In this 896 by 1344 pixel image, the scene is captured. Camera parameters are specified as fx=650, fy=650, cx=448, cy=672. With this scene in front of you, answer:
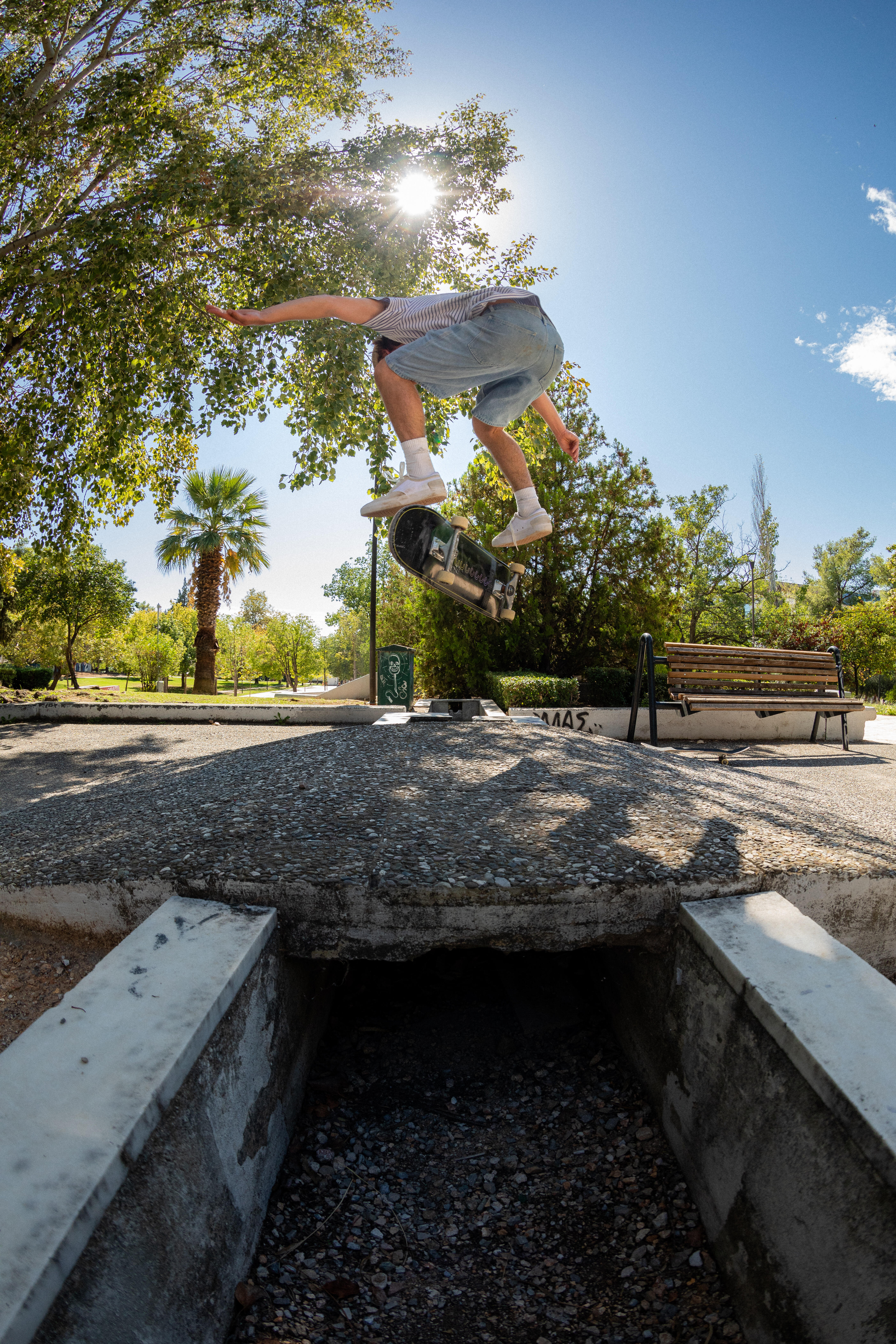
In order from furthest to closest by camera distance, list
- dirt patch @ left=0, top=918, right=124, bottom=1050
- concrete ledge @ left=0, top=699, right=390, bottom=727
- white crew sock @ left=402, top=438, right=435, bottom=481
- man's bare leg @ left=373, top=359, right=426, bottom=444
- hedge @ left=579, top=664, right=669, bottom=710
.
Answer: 1. hedge @ left=579, top=664, right=669, bottom=710
2. concrete ledge @ left=0, top=699, right=390, bottom=727
3. white crew sock @ left=402, top=438, right=435, bottom=481
4. man's bare leg @ left=373, top=359, right=426, bottom=444
5. dirt patch @ left=0, top=918, right=124, bottom=1050

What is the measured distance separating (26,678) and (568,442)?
16.5m

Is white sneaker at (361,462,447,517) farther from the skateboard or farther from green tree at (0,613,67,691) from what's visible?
green tree at (0,613,67,691)

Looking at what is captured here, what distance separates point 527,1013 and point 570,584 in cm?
1016

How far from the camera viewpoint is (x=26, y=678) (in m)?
16.2

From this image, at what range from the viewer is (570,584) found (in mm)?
12055

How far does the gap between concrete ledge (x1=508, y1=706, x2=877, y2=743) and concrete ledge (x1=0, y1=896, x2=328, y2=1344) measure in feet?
24.1

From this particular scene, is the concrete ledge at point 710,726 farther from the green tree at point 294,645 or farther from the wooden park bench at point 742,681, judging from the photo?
the green tree at point 294,645

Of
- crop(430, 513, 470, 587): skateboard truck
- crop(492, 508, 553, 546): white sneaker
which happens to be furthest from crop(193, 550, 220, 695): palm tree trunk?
crop(492, 508, 553, 546): white sneaker

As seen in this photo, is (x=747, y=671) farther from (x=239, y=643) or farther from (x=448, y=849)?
(x=239, y=643)

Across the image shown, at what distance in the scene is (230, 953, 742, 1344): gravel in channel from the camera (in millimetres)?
1483

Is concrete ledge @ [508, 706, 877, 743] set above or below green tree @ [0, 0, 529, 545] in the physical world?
below

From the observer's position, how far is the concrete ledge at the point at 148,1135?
37.4 inches

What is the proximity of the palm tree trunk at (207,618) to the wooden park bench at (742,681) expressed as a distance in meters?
19.6

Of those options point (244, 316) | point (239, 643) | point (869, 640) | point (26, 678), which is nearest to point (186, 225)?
point (244, 316)
